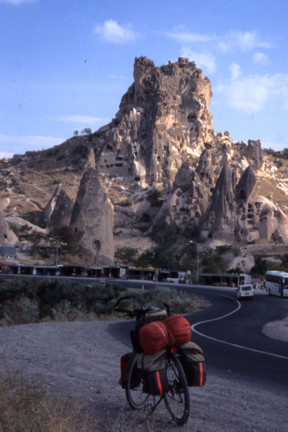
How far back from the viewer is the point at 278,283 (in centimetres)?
4825

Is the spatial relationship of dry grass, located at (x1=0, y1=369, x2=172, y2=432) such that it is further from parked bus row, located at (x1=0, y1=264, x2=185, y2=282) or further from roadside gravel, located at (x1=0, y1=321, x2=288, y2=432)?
parked bus row, located at (x1=0, y1=264, x2=185, y2=282)

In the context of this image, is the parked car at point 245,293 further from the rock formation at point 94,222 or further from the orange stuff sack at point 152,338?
the orange stuff sack at point 152,338

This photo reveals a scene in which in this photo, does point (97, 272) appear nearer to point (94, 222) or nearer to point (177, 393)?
point (94, 222)

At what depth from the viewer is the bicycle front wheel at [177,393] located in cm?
551

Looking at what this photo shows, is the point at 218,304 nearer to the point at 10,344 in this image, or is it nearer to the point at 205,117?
the point at 10,344

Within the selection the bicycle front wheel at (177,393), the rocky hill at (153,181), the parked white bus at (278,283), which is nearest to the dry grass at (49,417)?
the bicycle front wheel at (177,393)

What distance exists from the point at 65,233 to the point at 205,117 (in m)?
68.4

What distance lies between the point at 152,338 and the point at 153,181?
105401 millimetres

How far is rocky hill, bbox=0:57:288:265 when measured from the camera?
7750cm

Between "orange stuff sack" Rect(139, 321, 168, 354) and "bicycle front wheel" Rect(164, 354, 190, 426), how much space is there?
0.82ft

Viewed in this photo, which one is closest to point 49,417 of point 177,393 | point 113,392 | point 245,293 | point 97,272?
point 177,393

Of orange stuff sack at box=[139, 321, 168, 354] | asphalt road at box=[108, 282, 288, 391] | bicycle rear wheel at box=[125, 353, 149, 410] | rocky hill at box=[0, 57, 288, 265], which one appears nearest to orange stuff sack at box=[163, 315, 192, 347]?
orange stuff sack at box=[139, 321, 168, 354]

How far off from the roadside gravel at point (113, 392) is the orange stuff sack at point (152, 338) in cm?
71

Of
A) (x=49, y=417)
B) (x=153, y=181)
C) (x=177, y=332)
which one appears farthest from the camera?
(x=153, y=181)
